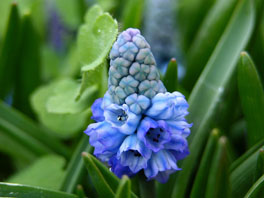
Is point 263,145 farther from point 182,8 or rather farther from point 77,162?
point 182,8

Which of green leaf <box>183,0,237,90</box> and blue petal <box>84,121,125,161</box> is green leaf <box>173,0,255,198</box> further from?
blue petal <box>84,121,125,161</box>

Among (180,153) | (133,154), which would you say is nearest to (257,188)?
(180,153)

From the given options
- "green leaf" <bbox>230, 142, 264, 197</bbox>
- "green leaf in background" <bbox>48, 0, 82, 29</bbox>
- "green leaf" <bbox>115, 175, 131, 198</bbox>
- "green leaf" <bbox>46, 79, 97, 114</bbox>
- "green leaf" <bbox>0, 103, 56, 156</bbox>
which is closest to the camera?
"green leaf" <bbox>115, 175, 131, 198</bbox>

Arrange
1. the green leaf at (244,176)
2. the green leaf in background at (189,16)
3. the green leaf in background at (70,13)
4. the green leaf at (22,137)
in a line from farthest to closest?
the green leaf in background at (70,13) < the green leaf in background at (189,16) < the green leaf at (22,137) < the green leaf at (244,176)

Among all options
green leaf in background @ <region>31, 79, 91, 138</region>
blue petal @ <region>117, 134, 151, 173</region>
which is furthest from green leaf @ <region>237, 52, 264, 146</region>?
green leaf in background @ <region>31, 79, 91, 138</region>

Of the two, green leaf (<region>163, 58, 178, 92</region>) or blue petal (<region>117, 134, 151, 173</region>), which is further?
green leaf (<region>163, 58, 178, 92</region>)

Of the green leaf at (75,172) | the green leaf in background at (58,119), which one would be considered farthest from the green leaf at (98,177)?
the green leaf in background at (58,119)

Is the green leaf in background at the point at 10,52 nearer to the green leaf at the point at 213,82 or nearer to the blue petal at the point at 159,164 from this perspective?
the green leaf at the point at 213,82
